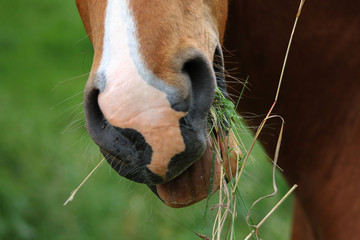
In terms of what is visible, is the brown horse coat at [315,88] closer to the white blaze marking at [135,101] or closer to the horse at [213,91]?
the horse at [213,91]

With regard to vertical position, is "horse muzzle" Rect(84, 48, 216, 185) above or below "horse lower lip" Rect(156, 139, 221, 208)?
above

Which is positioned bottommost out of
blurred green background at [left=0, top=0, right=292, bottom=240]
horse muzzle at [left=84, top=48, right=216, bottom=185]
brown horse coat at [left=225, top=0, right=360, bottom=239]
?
blurred green background at [left=0, top=0, right=292, bottom=240]

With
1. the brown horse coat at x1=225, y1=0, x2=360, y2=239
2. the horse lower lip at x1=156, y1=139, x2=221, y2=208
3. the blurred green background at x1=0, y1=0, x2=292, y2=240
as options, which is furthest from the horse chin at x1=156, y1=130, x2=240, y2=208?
the blurred green background at x1=0, y1=0, x2=292, y2=240

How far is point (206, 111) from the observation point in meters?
1.32

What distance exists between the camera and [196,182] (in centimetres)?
147

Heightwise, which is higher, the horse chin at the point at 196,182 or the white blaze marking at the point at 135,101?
the white blaze marking at the point at 135,101

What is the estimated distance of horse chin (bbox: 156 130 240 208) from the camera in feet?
4.77

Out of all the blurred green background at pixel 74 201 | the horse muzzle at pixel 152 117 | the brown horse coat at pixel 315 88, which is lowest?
the blurred green background at pixel 74 201

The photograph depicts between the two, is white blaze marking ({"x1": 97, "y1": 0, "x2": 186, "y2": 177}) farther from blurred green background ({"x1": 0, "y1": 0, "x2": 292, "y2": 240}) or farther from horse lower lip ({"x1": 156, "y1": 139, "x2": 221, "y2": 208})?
blurred green background ({"x1": 0, "y1": 0, "x2": 292, "y2": 240})

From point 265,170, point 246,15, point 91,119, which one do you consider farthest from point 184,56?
point 265,170

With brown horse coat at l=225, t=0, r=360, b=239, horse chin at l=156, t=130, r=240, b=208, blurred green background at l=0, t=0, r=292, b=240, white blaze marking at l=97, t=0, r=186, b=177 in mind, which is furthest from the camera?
blurred green background at l=0, t=0, r=292, b=240

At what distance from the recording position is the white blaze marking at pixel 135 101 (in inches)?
49.6

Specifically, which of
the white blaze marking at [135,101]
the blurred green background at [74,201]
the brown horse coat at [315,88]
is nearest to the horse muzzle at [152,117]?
the white blaze marking at [135,101]

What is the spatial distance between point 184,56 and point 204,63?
2.0 inches
